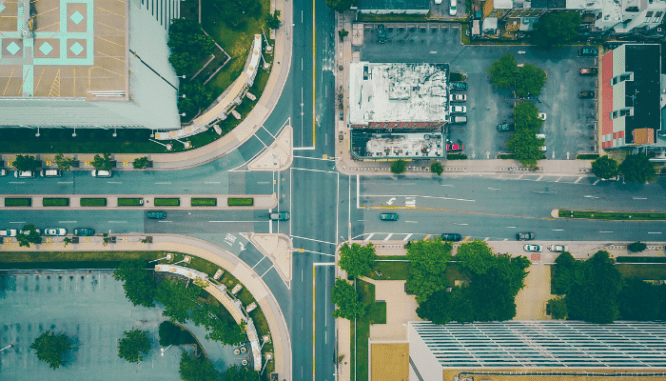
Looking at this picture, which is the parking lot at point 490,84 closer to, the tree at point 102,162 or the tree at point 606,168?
the tree at point 606,168

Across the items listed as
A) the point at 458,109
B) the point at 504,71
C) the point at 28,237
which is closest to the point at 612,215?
the point at 504,71

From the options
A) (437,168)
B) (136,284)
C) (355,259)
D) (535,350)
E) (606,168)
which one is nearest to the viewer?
(535,350)

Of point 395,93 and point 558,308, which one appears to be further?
point 558,308

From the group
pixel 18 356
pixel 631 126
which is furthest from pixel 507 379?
pixel 18 356

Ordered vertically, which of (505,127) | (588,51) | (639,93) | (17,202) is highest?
(588,51)

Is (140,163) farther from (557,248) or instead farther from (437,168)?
(557,248)

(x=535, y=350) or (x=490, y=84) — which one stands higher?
(x=490, y=84)
